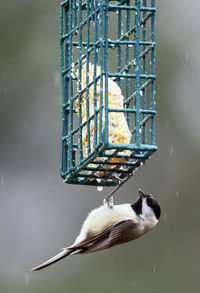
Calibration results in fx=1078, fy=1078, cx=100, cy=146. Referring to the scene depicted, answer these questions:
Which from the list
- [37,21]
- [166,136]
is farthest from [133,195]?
[37,21]

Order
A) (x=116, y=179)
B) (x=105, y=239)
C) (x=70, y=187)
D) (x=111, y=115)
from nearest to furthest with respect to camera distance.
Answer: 1. (x=111, y=115)
2. (x=116, y=179)
3. (x=105, y=239)
4. (x=70, y=187)

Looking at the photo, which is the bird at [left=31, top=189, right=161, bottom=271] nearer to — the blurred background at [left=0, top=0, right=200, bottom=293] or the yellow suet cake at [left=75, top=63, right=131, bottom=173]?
the yellow suet cake at [left=75, top=63, right=131, bottom=173]

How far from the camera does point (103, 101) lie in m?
5.86

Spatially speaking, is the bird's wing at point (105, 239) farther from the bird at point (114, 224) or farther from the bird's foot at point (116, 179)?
the bird's foot at point (116, 179)

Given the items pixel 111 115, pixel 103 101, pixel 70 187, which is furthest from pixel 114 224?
pixel 70 187

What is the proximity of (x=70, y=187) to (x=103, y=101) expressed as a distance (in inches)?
233

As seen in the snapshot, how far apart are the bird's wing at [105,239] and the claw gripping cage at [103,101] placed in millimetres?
270

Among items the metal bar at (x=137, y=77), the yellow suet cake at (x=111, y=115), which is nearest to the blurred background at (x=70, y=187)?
the yellow suet cake at (x=111, y=115)

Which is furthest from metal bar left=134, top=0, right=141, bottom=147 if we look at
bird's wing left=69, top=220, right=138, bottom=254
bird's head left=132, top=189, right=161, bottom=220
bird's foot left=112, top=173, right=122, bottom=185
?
bird's wing left=69, top=220, right=138, bottom=254

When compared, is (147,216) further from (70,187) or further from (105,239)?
(70,187)

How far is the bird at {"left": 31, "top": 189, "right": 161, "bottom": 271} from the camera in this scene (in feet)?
→ 20.5

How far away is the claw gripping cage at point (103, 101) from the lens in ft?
18.7

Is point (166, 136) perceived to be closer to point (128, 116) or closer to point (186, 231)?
point (186, 231)

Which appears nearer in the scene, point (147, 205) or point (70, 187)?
point (147, 205)
